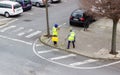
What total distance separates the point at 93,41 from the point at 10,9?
1191cm

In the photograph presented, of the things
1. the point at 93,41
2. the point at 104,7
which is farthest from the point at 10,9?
the point at 104,7

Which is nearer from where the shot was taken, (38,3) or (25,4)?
(25,4)

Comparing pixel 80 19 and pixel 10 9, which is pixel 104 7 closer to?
pixel 80 19

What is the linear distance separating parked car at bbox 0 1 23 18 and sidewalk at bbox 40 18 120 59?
680 cm

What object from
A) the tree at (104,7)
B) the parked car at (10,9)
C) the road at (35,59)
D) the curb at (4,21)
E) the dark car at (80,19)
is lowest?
the road at (35,59)

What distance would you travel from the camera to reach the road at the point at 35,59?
18.4 metres

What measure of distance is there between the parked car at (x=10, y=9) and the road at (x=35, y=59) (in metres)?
3.74

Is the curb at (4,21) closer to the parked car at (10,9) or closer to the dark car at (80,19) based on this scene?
the parked car at (10,9)

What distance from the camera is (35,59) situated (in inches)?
802

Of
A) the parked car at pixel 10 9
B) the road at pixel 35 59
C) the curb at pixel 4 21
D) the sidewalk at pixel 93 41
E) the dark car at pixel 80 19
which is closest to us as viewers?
the road at pixel 35 59

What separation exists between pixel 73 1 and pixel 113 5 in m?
23.3

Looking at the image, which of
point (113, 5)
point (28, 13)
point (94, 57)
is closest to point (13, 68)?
point (94, 57)

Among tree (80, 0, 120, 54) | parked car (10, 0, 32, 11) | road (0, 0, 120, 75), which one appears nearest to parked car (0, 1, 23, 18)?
parked car (10, 0, 32, 11)

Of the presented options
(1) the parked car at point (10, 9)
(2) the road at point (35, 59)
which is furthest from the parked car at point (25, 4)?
(2) the road at point (35, 59)
